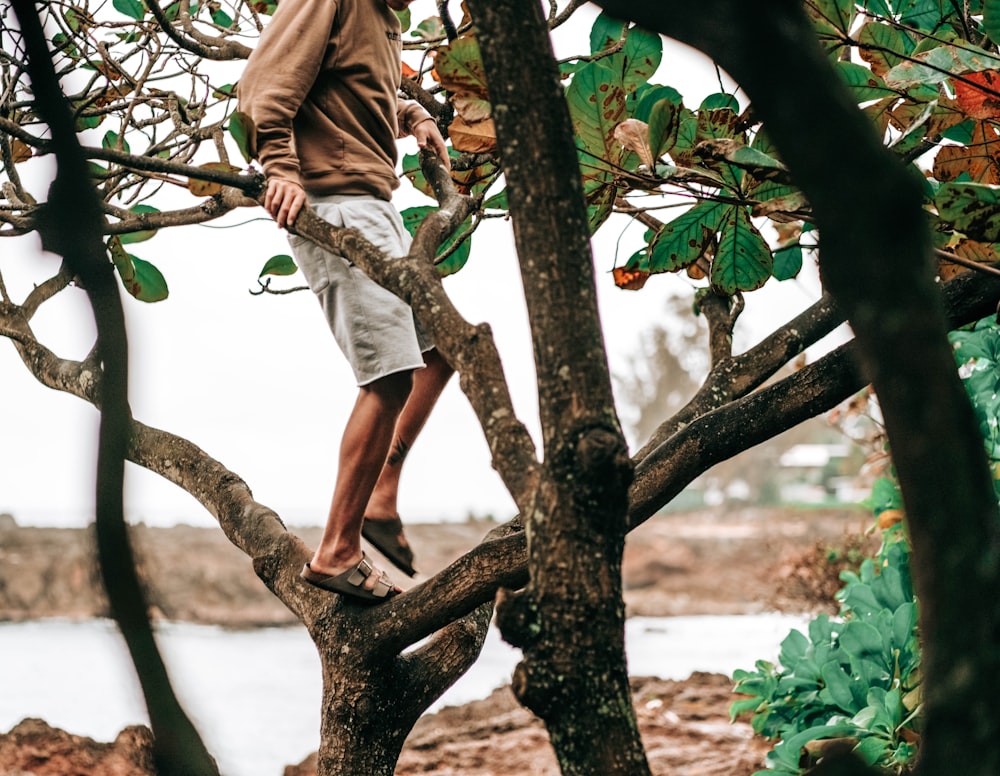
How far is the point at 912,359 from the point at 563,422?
28 centimetres

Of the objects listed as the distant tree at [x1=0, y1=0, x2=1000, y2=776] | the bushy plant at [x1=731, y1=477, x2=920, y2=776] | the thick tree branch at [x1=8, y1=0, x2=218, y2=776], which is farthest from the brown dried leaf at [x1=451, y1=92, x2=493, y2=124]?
the bushy plant at [x1=731, y1=477, x2=920, y2=776]

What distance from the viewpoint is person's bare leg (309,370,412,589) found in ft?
4.05

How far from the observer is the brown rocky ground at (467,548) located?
6.50 ft

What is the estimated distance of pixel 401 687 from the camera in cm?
127

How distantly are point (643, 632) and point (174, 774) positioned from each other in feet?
12.3

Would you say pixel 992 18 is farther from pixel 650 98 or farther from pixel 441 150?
pixel 441 150

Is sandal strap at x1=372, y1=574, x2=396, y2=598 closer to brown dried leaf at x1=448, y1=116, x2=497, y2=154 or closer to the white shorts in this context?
the white shorts

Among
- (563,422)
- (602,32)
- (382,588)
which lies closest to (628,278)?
(602,32)

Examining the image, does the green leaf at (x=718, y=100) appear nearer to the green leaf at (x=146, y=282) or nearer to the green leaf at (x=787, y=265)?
the green leaf at (x=787, y=265)

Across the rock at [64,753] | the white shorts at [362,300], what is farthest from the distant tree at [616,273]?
the rock at [64,753]

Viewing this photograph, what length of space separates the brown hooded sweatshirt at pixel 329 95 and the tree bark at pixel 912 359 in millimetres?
871

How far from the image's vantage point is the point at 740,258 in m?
1.17

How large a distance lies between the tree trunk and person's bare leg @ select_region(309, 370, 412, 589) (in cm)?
59

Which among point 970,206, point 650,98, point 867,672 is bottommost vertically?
point 867,672
